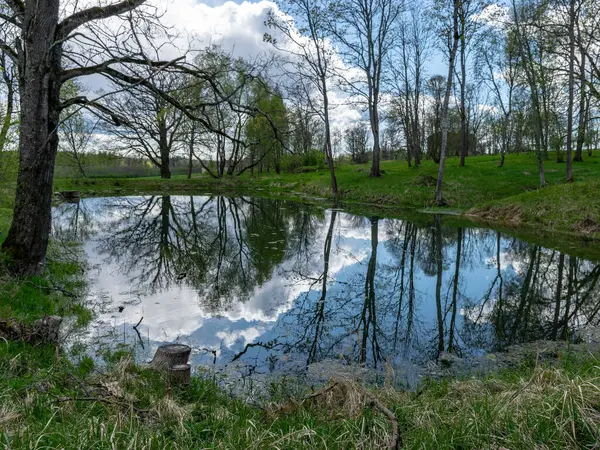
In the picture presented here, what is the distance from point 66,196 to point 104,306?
2614 centimetres

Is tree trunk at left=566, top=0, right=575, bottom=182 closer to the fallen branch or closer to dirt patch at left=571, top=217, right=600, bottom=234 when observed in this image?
dirt patch at left=571, top=217, right=600, bottom=234

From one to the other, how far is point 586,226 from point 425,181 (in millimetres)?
11431

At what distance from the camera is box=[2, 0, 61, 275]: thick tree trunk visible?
643 cm

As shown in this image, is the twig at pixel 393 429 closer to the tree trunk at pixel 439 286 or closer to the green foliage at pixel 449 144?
the tree trunk at pixel 439 286

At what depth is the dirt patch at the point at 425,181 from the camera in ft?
83.0

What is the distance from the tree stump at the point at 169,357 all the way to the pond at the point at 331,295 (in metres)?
0.86

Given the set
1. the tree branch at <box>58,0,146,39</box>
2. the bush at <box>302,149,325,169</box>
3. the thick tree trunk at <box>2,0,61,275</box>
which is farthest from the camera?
the bush at <box>302,149,325,169</box>

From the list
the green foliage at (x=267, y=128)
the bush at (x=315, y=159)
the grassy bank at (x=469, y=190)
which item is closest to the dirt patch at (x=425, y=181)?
the grassy bank at (x=469, y=190)

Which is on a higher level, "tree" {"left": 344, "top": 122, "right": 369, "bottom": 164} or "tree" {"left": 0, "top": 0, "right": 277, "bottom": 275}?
"tree" {"left": 344, "top": 122, "right": 369, "bottom": 164}

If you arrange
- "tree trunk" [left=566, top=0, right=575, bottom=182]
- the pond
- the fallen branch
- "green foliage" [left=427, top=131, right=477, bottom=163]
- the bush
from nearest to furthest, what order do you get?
the fallen branch, the pond, "tree trunk" [left=566, top=0, right=575, bottom=182], "green foliage" [left=427, top=131, right=477, bottom=163], the bush

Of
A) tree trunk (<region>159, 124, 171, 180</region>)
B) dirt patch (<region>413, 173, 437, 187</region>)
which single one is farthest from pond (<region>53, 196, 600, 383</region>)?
tree trunk (<region>159, 124, 171, 180</region>)

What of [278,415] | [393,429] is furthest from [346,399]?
[393,429]

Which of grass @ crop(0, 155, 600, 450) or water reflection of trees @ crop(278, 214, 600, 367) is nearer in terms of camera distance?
grass @ crop(0, 155, 600, 450)

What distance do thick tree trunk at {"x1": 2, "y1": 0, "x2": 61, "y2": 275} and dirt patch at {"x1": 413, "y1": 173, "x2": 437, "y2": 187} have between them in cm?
2210
